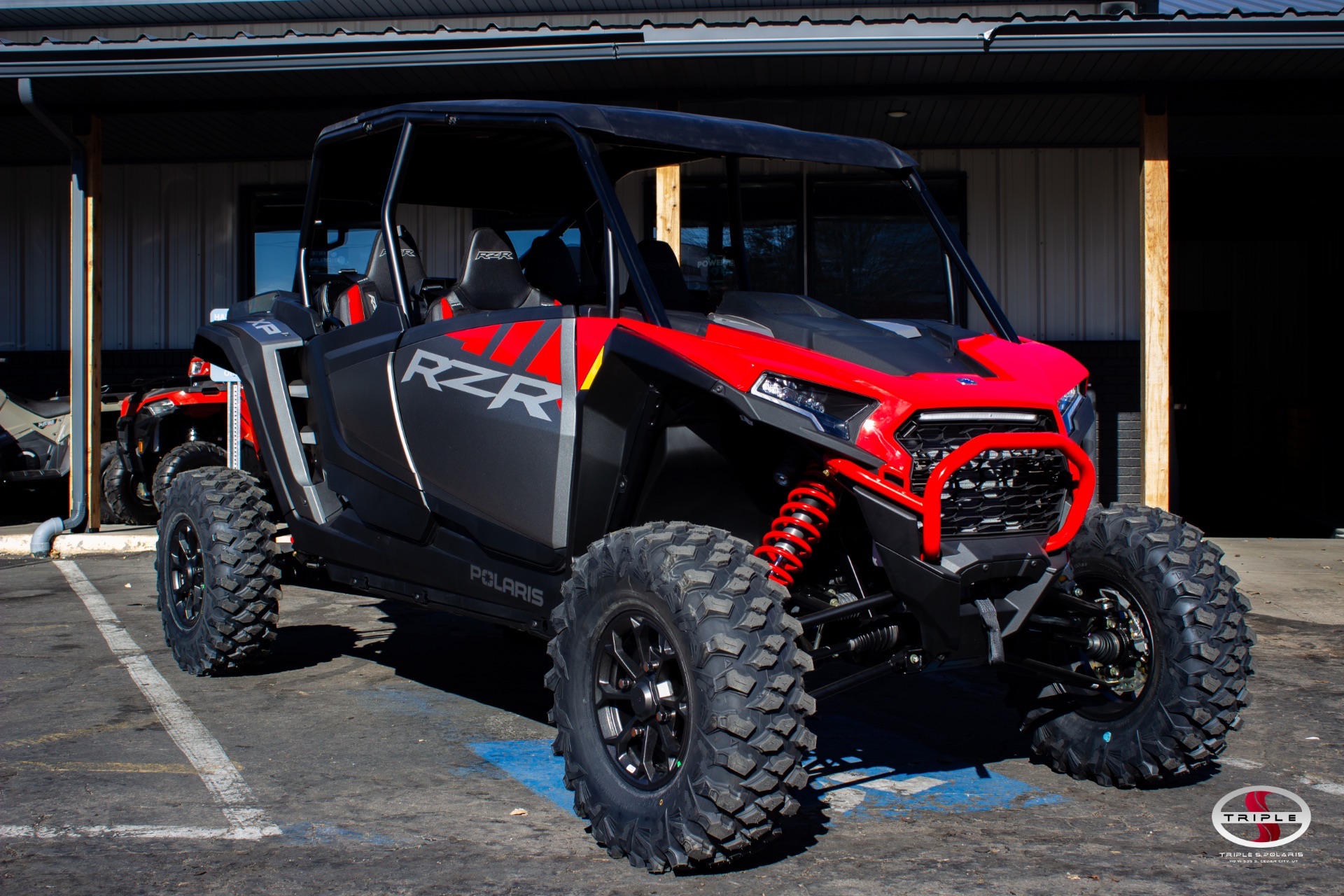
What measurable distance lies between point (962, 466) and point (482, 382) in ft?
5.70

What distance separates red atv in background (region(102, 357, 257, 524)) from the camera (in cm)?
1096

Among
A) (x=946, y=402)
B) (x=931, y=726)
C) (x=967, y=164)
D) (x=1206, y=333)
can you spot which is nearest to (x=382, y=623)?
(x=931, y=726)

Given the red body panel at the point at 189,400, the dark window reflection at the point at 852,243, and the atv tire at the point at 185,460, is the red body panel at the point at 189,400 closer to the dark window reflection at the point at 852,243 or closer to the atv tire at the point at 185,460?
the atv tire at the point at 185,460

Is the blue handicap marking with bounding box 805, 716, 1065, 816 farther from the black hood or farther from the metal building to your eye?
the metal building

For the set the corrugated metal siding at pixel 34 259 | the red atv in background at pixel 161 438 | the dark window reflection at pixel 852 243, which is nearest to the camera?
the red atv in background at pixel 161 438

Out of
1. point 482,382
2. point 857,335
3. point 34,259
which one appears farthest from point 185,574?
point 34,259

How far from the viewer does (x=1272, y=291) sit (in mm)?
21656

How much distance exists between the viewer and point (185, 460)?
10859 millimetres

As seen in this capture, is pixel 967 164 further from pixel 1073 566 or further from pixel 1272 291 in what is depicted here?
pixel 1272 291

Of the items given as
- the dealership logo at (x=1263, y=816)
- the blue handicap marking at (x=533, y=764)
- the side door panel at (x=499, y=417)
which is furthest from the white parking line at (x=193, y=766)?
the dealership logo at (x=1263, y=816)

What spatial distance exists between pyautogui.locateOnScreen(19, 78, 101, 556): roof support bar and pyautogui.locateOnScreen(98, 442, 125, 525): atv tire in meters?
0.58

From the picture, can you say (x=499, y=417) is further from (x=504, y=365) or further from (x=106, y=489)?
(x=106, y=489)

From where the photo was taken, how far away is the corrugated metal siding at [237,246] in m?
13.0

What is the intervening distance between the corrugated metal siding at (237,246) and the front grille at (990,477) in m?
8.86
